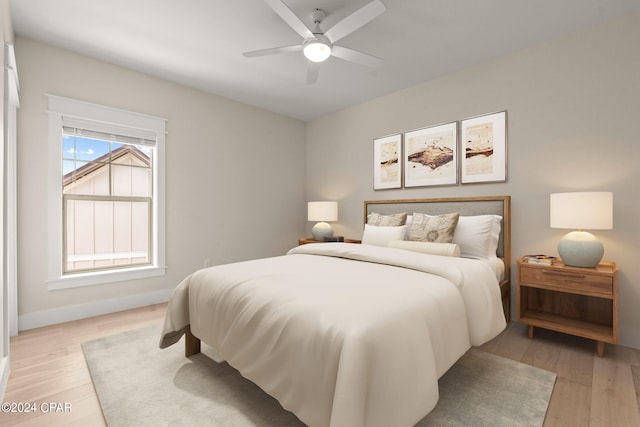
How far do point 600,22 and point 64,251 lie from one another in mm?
5404

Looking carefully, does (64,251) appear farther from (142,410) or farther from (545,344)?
(545,344)

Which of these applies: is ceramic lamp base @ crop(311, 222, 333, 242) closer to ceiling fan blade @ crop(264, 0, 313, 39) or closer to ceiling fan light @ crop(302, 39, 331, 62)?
ceiling fan light @ crop(302, 39, 331, 62)

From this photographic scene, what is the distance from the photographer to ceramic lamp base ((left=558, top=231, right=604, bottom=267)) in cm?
217

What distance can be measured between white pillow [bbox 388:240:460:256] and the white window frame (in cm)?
280

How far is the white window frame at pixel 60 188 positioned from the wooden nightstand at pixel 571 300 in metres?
3.82

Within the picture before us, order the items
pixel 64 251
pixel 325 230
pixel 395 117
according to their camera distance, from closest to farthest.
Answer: pixel 64 251 → pixel 395 117 → pixel 325 230

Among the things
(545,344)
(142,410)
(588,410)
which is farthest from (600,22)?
(142,410)

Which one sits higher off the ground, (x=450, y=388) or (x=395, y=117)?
(x=395, y=117)

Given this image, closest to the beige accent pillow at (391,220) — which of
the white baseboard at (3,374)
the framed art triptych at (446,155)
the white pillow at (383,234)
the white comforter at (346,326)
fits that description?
the white pillow at (383,234)

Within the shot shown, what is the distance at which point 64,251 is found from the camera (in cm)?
294

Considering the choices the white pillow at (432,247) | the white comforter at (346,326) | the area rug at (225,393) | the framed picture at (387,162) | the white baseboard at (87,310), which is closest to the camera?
the white comforter at (346,326)

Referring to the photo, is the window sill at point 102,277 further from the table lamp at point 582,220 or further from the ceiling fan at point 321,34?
the table lamp at point 582,220

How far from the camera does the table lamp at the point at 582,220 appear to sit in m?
2.09

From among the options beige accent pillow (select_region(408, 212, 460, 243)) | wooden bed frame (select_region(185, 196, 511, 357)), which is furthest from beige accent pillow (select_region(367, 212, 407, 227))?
beige accent pillow (select_region(408, 212, 460, 243))
